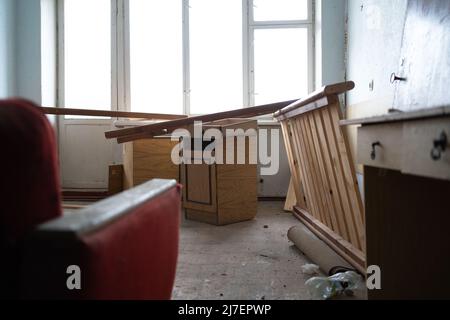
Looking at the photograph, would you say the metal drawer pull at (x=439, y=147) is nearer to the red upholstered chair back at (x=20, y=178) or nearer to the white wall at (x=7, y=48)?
the red upholstered chair back at (x=20, y=178)

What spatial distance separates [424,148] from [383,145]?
0.23m

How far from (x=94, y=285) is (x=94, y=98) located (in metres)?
4.12

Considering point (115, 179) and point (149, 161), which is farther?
point (115, 179)

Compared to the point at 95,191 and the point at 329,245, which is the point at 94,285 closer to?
the point at 329,245

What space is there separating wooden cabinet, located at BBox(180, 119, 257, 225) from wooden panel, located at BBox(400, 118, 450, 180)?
6.21 ft

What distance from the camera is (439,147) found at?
704 millimetres

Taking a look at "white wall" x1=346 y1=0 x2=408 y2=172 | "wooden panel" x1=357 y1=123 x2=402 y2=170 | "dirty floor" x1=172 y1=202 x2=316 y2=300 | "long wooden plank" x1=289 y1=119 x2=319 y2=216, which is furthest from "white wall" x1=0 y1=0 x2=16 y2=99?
"wooden panel" x1=357 y1=123 x2=402 y2=170

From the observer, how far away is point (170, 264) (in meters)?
1.01

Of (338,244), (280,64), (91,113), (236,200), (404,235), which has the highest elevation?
(280,64)

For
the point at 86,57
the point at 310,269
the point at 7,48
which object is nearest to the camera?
the point at 310,269

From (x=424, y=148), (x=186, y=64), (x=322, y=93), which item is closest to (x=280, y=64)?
(x=186, y=64)

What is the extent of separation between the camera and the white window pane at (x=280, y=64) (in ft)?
13.5

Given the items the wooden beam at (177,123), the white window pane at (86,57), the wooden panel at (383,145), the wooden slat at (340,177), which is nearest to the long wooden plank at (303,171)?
the wooden beam at (177,123)

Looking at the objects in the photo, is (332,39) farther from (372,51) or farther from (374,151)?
(374,151)
